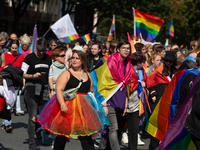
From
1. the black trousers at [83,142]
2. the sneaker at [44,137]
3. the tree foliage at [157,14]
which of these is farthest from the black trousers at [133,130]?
the tree foliage at [157,14]

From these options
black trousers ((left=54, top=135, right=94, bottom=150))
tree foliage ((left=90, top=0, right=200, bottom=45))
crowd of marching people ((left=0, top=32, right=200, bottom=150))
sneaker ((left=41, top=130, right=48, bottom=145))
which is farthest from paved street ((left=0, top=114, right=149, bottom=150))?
tree foliage ((left=90, top=0, right=200, bottom=45))

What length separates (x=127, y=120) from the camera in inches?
256

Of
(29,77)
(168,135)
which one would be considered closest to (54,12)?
(29,77)

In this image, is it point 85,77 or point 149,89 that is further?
point 149,89

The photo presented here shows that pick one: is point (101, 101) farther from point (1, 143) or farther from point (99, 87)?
point (1, 143)

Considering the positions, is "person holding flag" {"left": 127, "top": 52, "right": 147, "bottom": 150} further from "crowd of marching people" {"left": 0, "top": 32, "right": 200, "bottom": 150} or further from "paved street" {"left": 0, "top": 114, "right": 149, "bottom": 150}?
"paved street" {"left": 0, "top": 114, "right": 149, "bottom": 150}

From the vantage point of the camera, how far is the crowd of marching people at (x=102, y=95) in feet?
16.4

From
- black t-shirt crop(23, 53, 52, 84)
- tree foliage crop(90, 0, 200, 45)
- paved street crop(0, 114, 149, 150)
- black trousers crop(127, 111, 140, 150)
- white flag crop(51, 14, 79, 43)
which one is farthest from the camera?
tree foliage crop(90, 0, 200, 45)

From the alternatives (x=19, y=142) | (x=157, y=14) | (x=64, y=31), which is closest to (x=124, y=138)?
(x=19, y=142)

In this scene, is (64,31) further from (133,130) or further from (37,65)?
(133,130)

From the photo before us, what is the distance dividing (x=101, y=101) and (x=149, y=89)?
1.31 metres

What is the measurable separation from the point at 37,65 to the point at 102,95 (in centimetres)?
180

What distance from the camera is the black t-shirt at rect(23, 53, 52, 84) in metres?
7.17

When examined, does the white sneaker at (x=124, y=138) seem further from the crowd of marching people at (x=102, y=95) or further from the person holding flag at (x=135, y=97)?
the person holding flag at (x=135, y=97)
